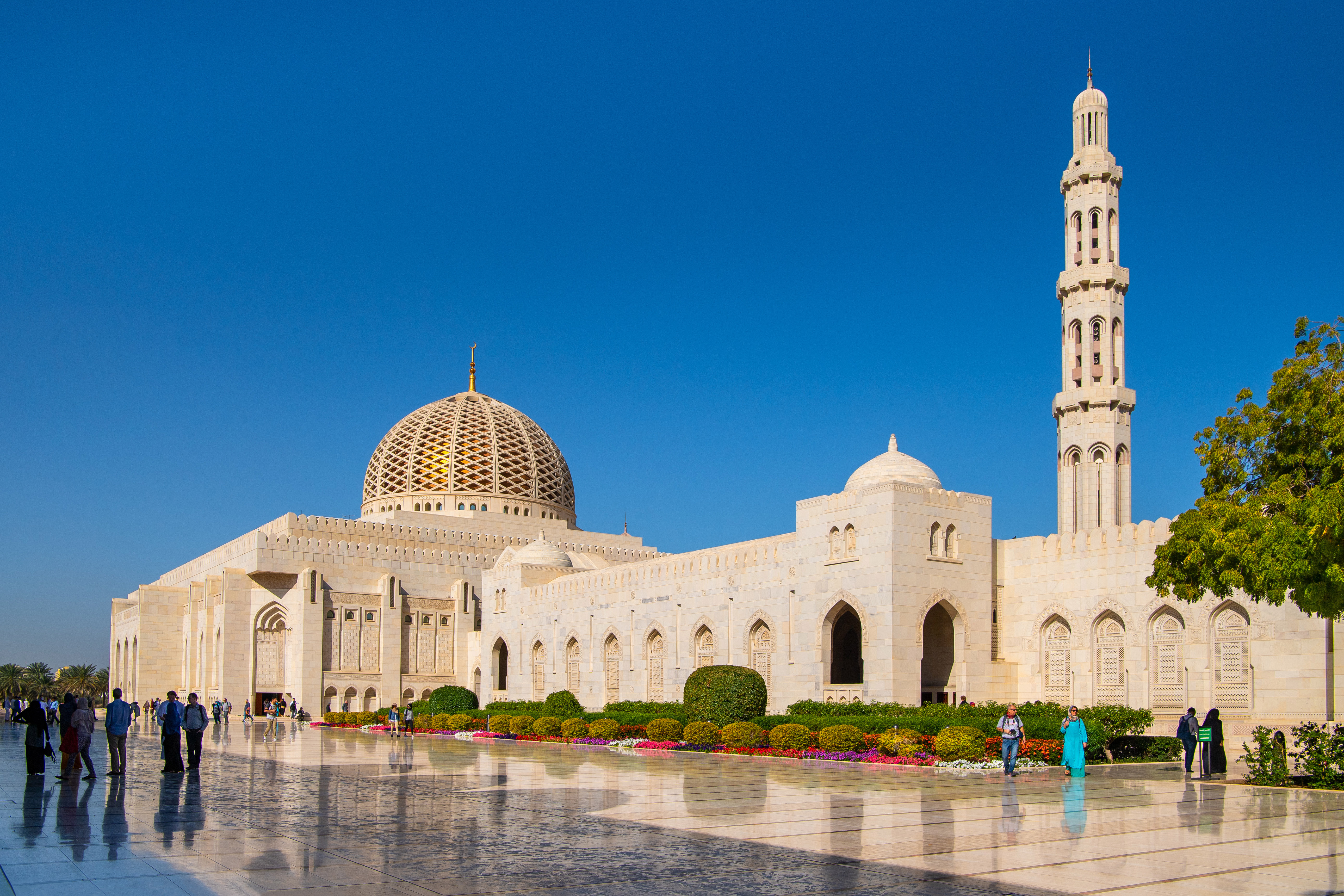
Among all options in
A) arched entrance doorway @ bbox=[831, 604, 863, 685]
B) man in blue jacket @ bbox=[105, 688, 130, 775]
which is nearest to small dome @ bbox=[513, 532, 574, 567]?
arched entrance doorway @ bbox=[831, 604, 863, 685]

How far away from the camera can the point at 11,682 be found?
62.6m

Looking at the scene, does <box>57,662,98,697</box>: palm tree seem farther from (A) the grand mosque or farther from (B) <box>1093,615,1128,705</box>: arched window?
(B) <box>1093,615,1128,705</box>: arched window

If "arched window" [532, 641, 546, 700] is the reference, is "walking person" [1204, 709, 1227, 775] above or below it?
above

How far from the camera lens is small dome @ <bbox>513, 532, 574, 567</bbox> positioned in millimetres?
42156

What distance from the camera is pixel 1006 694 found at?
26531 millimetres

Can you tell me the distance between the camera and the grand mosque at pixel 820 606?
2405cm

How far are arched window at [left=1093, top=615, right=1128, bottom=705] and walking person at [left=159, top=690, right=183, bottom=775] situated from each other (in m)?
17.4

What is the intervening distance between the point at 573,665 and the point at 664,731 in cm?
1409

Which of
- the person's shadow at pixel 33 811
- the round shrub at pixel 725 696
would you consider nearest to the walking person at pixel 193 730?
the person's shadow at pixel 33 811

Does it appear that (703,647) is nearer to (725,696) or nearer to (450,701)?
(725,696)

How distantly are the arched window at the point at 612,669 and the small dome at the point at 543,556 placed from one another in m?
6.27

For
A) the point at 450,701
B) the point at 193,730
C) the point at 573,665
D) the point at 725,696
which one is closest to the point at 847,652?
the point at 725,696

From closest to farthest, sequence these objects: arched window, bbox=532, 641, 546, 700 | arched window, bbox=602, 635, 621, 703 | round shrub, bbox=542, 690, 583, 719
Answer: round shrub, bbox=542, 690, 583, 719
arched window, bbox=602, 635, 621, 703
arched window, bbox=532, 641, 546, 700

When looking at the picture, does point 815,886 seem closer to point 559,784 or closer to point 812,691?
point 559,784
